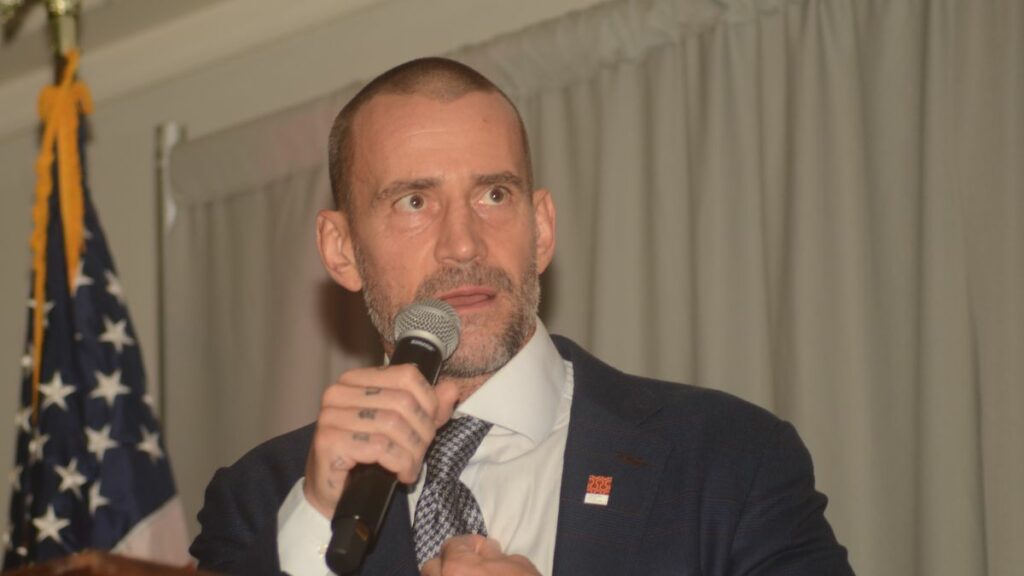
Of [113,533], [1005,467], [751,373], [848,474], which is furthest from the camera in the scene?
[113,533]

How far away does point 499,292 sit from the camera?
2793 millimetres

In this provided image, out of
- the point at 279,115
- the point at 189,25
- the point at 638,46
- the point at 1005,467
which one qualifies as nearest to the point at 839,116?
the point at 638,46

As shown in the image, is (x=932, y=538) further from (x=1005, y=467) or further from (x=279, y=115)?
(x=279, y=115)

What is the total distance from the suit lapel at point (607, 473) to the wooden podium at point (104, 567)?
1079 mm

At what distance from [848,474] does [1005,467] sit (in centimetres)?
41

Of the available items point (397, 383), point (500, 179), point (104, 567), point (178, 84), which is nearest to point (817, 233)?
point (500, 179)

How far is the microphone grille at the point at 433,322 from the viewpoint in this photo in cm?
231

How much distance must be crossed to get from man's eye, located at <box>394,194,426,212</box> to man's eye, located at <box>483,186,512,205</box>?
0.12 meters

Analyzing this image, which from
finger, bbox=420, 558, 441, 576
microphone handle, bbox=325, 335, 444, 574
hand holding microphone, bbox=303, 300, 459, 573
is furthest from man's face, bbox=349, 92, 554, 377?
microphone handle, bbox=325, 335, 444, 574

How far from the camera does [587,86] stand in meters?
4.56

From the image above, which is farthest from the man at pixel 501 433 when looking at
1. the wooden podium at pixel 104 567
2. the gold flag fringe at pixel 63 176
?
the gold flag fringe at pixel 63 176

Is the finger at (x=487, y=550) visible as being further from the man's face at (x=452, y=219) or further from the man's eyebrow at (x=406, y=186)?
the man's eyebrow at (x=406, y=186)

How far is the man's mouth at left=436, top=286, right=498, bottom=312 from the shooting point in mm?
2766

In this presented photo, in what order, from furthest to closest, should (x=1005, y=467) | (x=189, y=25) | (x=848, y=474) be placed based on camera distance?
(x=189, y=25), (x=848, y=474), (x=1005, y=467)
